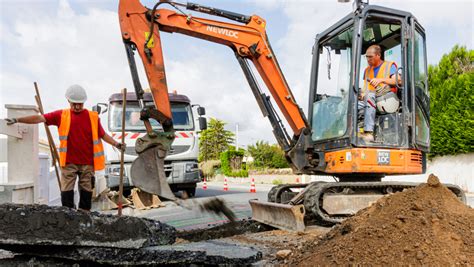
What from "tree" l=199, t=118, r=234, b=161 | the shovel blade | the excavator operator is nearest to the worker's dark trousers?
the shovel blade

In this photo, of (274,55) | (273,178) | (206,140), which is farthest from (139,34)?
(206,140)

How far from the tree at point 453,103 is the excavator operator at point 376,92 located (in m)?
11.9

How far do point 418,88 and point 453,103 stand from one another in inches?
479

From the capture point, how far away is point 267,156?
38500 millimetres

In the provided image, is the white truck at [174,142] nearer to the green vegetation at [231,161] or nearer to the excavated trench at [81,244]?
the excavated trench at [81,244]

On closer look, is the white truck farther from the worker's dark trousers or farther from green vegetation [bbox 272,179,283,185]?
green vegetation [bbox 272,179,283,185]

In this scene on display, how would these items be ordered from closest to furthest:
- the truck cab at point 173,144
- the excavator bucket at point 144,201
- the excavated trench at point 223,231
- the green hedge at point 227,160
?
1. the excavated trench at point 223,231
2. the excavator bucket at point 144,201
3. the truck cab at point 173,144
4. the green hedge at point 227,160

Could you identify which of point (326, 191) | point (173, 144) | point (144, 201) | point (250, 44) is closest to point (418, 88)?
point (326, 191)

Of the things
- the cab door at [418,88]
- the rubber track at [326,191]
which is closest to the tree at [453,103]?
the cab door at [418,88]

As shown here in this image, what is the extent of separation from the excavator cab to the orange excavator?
1cm

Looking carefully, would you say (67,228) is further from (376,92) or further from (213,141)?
(213,141)

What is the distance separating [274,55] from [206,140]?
41116mm

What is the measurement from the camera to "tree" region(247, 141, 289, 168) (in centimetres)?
3744

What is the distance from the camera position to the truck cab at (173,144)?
10.8 metres
